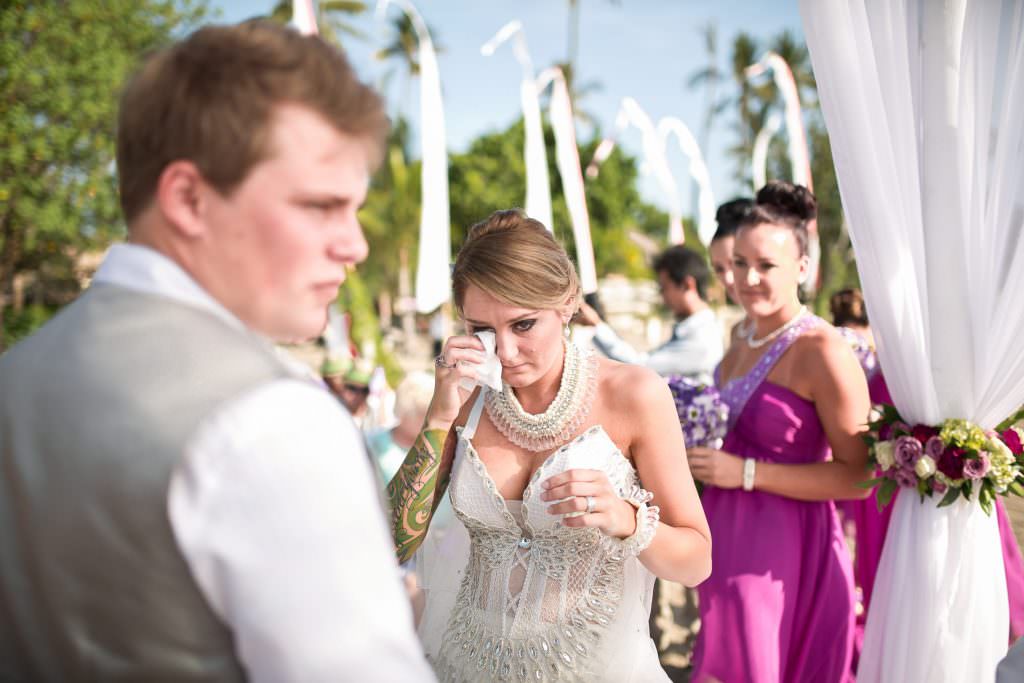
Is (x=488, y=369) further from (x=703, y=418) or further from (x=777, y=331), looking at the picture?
(x=777, y=331)

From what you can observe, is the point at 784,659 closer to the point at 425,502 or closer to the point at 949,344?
the point at 949,344

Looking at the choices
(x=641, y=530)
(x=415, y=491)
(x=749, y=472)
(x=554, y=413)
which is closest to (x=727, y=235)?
(x=749, y=472)

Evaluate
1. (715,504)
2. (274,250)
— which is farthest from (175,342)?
(715,504)

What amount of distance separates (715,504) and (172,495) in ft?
9.70

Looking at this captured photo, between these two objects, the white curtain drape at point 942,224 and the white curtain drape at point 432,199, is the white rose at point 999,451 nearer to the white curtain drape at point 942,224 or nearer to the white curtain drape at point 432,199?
the white curtain drape at point 942,224

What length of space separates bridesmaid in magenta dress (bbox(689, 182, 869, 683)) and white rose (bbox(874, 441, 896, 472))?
0.20m

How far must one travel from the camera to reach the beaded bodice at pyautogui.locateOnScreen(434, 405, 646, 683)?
2.16 metres

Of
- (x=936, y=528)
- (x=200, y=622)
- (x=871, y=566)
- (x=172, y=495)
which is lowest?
(x=871, y=566)

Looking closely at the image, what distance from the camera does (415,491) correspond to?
7.22 feet

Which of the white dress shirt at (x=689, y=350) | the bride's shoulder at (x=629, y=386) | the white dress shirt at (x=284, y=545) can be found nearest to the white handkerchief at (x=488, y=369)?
the bride's shoulder at (x=629, y=386)

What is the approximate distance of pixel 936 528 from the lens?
2676 mm

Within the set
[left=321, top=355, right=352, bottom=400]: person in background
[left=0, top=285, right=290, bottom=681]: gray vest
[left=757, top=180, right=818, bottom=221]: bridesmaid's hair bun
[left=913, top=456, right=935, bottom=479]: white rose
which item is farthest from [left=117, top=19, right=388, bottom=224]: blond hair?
[left=321, top=355, right=352, bottom=400]: person in background

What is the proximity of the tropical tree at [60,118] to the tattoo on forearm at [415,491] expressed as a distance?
14.3 m

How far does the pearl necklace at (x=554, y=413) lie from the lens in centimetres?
235
